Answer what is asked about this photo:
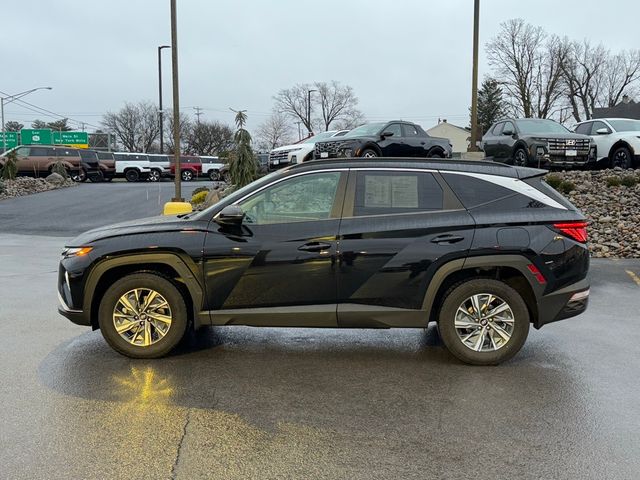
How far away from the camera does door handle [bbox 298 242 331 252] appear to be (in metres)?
4.87

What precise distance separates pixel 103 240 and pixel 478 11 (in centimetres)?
1659

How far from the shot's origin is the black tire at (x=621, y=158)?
52.9ft

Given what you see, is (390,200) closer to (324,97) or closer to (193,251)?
(193,251)

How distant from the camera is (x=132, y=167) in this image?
35.9m

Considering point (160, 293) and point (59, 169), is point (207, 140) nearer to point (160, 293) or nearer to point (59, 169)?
point (59, 169)

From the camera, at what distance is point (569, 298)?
4.92m

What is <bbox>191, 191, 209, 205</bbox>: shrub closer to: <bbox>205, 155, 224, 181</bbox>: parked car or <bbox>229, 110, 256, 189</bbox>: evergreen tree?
<bbox>229, 110, 256, 189</bbox>: evergreen tree

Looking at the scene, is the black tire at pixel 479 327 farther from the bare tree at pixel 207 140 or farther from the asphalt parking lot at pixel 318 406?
the bare tree at pixel 207 140

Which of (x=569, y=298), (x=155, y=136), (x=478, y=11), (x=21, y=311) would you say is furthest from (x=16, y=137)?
(x=569, y=298)

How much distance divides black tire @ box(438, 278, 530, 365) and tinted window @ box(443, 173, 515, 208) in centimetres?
70

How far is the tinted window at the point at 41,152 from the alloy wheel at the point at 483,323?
103ft

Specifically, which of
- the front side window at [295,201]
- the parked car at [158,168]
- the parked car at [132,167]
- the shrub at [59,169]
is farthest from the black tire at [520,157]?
the parked car at [132,167]

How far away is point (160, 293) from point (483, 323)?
2.85m

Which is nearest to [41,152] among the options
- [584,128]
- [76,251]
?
[584,128]
